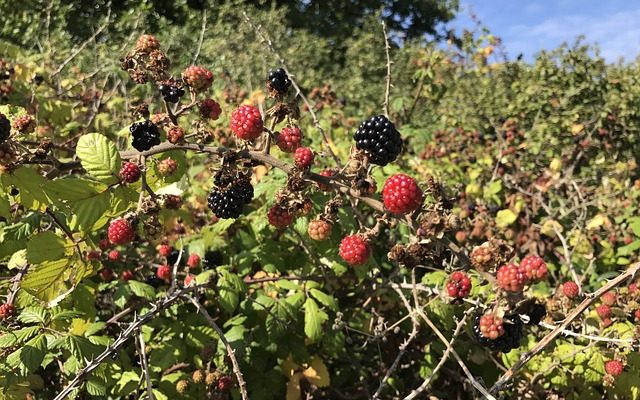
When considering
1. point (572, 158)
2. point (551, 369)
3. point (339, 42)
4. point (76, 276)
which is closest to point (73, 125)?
point (76, 276)

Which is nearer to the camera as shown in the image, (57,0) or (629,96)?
(629,96)

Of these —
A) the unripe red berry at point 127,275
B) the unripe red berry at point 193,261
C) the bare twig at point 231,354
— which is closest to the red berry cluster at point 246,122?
the bare twig at point 231,354

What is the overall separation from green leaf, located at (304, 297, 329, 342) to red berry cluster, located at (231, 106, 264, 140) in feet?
3.26

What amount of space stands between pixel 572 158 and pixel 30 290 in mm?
5005

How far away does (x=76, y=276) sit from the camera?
74.4 inches

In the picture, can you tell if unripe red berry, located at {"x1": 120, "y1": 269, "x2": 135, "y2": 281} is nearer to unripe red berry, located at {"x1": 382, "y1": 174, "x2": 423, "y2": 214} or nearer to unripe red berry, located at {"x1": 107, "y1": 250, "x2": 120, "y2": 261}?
unripe red berry, located at {"x1": 107, "y1": 250, "x2": 120, "y2": 261}

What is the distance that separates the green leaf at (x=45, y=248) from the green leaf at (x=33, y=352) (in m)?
0.27

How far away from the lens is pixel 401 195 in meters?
1.43

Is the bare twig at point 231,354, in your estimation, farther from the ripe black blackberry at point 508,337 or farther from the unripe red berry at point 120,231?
the ripe black blackberry at point 508,337

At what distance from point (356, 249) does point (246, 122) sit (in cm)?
50

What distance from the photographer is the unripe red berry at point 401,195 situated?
1.43 metres

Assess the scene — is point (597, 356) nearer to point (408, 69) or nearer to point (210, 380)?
point (210, 380)

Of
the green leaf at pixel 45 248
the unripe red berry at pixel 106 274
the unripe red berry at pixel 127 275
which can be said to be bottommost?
the unripe red berry at pixel 106 274

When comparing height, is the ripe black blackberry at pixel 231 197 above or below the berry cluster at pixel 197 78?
below
